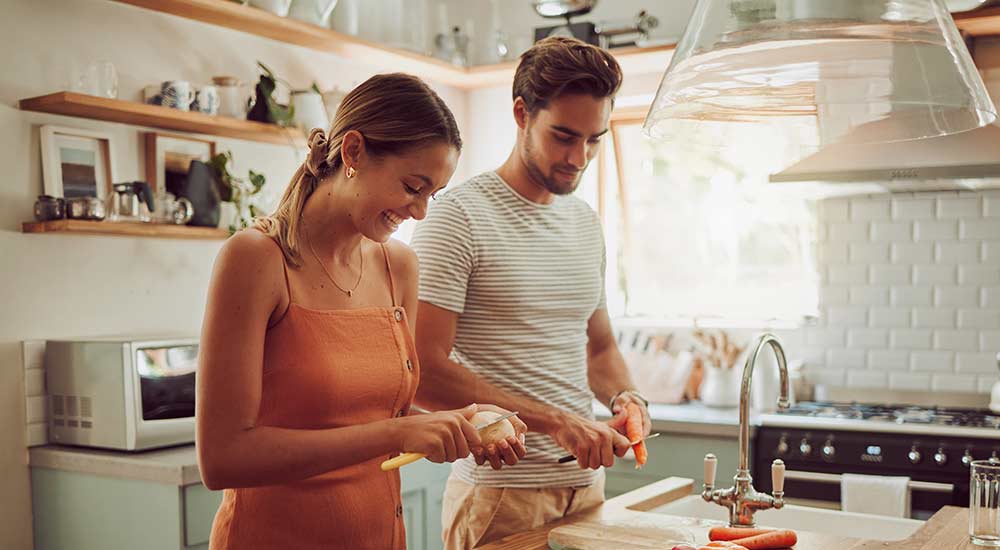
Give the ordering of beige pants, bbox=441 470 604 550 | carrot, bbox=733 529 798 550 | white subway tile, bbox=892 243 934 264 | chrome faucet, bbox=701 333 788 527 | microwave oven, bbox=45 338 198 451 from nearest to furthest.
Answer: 1. carrot, bbox=733 529 798 550
2. chrome faucet, bbox=701 333 788 527
3. beige pants, bbox=441 470 604 550
4. microwave oven, bbox=45 338 198 451
5. white subway tile, bbox=892 243 934 264

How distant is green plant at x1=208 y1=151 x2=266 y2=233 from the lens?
148 inches

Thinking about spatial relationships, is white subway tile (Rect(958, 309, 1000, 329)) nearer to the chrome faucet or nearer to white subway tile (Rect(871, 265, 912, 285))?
white subway tile (Rect(871, 265, 912, 285))

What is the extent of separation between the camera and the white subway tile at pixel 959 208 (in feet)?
14.1

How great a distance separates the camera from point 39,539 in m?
3.34

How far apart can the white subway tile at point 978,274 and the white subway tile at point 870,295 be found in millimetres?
303

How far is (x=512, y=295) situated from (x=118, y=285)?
1.92 m

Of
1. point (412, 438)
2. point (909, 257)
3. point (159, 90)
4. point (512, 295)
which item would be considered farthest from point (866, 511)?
point (159, 90)

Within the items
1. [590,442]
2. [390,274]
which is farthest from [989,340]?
[390,274]

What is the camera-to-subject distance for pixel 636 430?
2096mm

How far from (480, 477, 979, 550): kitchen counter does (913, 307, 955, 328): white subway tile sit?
91.4 inches

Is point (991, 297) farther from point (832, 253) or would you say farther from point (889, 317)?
point (832, 253)

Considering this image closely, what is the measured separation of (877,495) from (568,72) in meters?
2.26

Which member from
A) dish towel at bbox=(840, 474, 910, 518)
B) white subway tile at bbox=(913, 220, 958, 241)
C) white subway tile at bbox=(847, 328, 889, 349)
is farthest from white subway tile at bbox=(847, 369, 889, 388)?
dish towel at bbox=(840, 474, 910, 518)

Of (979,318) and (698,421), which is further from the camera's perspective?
(979,318)
